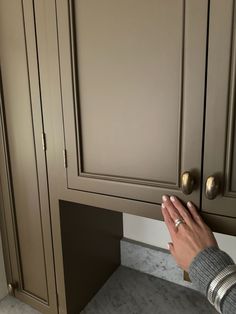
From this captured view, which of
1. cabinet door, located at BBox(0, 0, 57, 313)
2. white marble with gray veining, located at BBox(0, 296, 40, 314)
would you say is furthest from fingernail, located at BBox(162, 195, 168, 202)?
white marble with gray veining, located at BBox(0, 296, 40, 314)

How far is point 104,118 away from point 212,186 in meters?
0.34

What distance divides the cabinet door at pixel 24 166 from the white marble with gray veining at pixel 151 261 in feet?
1.41

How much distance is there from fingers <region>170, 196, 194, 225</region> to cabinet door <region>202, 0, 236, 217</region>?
48 mm

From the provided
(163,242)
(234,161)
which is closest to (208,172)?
(234,161)

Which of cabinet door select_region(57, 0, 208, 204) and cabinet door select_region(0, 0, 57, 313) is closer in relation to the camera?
cabinet door select_region(57, 0, 208, 204)

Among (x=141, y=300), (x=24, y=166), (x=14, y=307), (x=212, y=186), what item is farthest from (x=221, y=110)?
(x=14, y=307)

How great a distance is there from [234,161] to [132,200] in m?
0.29

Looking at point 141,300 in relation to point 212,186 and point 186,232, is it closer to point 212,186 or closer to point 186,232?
point 186,232

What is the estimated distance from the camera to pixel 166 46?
636mm

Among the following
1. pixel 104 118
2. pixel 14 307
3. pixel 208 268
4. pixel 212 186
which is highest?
pixel 104 118

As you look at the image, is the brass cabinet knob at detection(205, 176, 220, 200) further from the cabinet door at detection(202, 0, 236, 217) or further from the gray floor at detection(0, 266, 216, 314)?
the gray floor at detection(0, 266, 216, 314)

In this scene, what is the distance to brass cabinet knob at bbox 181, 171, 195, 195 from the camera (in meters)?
0.64

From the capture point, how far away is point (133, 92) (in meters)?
0.70

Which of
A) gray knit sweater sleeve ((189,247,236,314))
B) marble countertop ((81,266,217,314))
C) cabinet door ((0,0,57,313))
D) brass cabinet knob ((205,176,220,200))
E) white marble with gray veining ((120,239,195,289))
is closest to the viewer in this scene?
gray knit sweater sleeve ((189,247,236,314))
